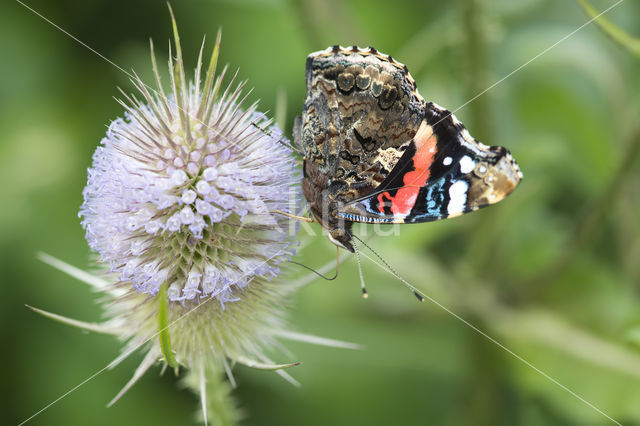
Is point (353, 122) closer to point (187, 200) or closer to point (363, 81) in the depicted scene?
Result: point (363, 81)

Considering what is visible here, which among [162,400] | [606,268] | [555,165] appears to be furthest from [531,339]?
[162,400]

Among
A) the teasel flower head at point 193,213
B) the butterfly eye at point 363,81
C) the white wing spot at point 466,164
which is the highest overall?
the butterfly eye at point 363,81

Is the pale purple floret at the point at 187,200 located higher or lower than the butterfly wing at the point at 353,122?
lower

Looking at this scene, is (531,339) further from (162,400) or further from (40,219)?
(40,219)

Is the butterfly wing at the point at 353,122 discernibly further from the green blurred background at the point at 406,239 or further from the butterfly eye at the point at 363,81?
the green blurred background at the point at 406,239

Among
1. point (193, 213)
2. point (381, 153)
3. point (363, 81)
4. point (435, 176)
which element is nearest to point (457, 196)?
point (435, 176)

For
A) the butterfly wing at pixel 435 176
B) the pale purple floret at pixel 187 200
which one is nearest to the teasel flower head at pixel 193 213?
the pale purple floret at pixel 187 200

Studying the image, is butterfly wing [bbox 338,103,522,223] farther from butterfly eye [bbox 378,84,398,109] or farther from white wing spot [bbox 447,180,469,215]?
butterfly eye [bbox 378,84,398,109]
